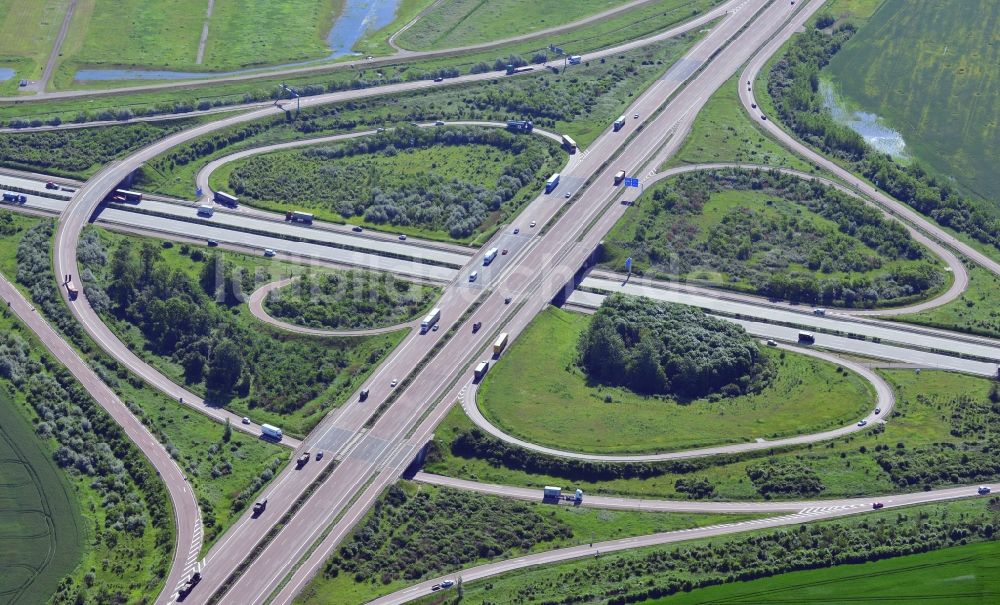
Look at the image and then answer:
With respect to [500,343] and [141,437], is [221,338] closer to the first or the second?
[141,437]

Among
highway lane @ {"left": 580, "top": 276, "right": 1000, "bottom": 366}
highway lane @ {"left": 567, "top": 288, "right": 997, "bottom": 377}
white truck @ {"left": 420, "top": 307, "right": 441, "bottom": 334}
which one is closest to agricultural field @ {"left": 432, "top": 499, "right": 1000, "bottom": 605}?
highway lane @ {"left": 567, "top": 288, "right": 997, "bottom": 377}

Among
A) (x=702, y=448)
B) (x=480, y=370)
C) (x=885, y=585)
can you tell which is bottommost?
(x=885, y=585)

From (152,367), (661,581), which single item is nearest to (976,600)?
(661,581)

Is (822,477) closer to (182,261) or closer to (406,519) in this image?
(406,519)

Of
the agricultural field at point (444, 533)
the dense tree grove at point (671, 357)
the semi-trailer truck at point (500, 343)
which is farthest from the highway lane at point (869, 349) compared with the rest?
the agricultural field at point (444, 533)

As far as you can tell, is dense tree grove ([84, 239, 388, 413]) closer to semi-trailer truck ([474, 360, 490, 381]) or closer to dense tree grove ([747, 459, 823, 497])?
semi-trailer truck ([474, 360, 490, 381])

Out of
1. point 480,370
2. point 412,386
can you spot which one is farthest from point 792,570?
point 412,386
